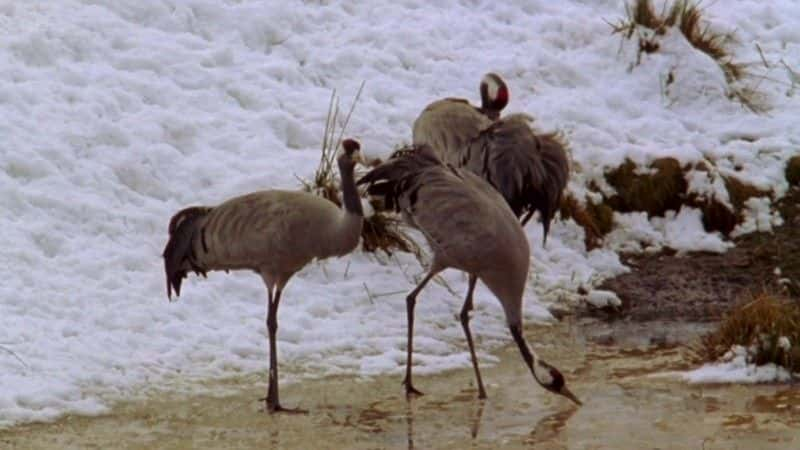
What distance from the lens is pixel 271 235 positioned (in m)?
7.39

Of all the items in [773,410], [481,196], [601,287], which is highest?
[481,196]

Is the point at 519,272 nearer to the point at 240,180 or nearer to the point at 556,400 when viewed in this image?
the point at 556,400

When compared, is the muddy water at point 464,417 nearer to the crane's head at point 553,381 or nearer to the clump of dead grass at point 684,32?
the crane's head at point 553,381

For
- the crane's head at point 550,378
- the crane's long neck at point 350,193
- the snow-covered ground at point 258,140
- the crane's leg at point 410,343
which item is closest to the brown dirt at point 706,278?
the snow-covered ground at point 258,140

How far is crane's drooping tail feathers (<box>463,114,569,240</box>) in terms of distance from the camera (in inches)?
345

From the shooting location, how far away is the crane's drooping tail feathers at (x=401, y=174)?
25.5ft

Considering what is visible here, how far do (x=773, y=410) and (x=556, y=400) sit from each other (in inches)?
38.4

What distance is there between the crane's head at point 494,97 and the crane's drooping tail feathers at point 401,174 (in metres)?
1.75

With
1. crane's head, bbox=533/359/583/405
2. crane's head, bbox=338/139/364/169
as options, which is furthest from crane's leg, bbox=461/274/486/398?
crane's head, bbox=338/139/364/169

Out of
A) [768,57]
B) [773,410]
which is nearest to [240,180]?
[773,410]

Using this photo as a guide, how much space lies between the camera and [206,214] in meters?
7.75

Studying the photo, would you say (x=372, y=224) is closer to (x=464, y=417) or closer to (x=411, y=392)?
(x=411, y=392)

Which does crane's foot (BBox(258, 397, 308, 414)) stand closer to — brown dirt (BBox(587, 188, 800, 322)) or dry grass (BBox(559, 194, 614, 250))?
brown dirt (BBox(587, 188, 800, 322))

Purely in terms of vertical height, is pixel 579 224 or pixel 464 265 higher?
pixel 464 265
